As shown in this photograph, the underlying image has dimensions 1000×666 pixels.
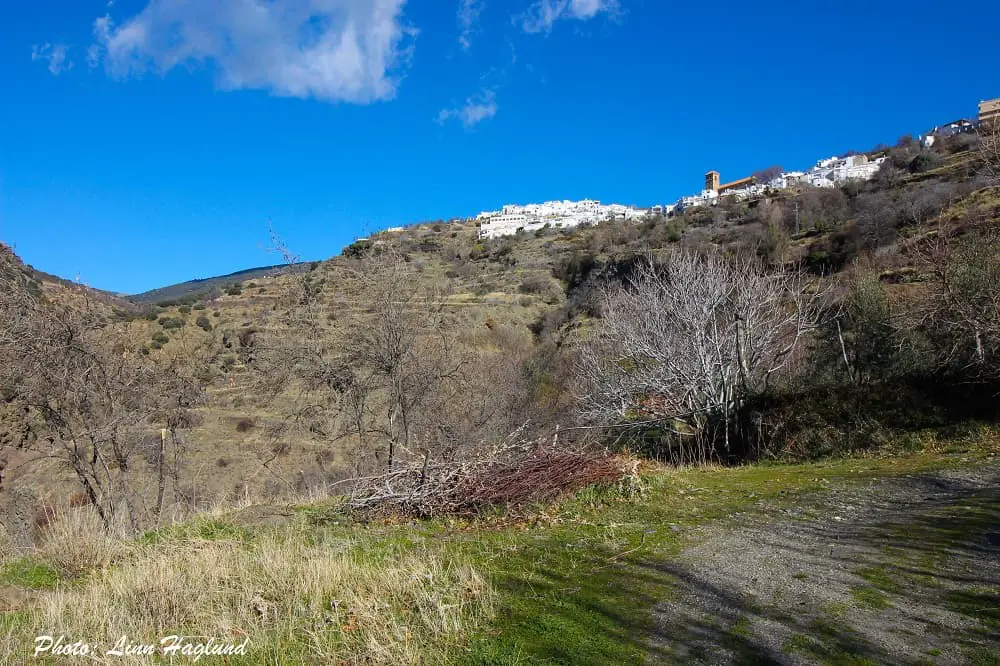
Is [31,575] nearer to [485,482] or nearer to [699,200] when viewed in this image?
[485,482]

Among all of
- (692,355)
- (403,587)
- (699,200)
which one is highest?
(699,200)

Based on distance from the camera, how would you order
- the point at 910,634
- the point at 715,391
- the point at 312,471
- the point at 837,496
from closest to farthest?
the point at 910,634, the point at 837,496, the point at 715,391, the point at 312,471

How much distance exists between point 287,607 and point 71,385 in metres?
10.3

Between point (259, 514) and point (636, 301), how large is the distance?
10466 mm

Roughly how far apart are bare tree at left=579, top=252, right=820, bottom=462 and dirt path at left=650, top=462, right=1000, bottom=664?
6904 millimetres

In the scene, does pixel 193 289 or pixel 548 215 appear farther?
pixel 548 215

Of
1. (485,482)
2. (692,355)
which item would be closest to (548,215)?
(692,355)

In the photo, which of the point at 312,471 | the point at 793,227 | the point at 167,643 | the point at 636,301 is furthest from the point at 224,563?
the point at 793,227

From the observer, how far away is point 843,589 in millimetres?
3830

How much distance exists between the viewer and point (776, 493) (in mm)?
7070

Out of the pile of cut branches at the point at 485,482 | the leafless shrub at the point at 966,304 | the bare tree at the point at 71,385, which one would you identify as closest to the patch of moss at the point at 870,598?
the pile of cut branches at the point at 485,482

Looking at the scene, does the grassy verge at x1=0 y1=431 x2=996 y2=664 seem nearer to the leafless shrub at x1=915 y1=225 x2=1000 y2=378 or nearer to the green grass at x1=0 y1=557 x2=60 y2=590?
the green grass at x1=0 y1=557 x2=60 y2=590

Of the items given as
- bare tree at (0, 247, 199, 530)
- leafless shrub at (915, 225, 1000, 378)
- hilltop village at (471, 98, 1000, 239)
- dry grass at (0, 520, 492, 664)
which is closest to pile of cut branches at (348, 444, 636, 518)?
dry grass at (0, 520, 492, 664)

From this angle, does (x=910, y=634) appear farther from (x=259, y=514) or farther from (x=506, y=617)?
(x=259, y=514)
